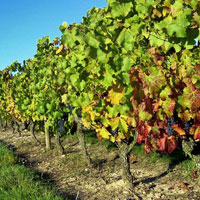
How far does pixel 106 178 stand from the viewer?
19.0ft

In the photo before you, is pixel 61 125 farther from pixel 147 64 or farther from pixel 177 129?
pixel 147 64

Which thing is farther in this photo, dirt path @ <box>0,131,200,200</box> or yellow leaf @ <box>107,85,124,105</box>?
dirt path @ <box>0,131,200,200</box>

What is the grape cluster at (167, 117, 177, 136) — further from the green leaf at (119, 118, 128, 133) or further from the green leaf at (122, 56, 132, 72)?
the green leaf at (122, 56, 132, 72)

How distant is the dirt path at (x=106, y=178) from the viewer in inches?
187

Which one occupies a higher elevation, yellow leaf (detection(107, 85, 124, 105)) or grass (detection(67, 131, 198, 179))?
yellow leaf (detection(107, 85, 124, 105))

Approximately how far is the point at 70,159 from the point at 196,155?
4.38 meters

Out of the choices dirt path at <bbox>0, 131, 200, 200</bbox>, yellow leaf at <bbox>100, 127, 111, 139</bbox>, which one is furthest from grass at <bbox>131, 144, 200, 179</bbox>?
yellow leaf at <bbox>100, 127, 111, 139</bbox>

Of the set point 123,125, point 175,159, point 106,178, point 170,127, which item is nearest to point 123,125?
point 123,125

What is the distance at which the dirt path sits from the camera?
4.74 meters

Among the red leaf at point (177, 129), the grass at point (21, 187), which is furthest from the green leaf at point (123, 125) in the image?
the grass at point (21, 187)

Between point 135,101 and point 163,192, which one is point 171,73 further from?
point 163,192

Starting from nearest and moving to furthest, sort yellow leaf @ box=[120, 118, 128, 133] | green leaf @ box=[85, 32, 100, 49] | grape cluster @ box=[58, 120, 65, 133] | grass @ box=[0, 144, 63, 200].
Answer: green leaf @ box=[85, 32, 100, 49] < yellow leaf @ box=[120, 118, 128, 133] < grass @ box=[0, 144, 63, 200] < grape cluster @ box=[58, 120, 65, 133]

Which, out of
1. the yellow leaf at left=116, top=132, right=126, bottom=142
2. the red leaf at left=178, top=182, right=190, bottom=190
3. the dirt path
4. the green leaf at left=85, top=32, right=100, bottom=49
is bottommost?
the red leaf at left=178, top=182, right=190, bottom=190

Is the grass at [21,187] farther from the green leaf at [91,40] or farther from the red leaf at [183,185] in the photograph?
the green leaf at [91,40]
